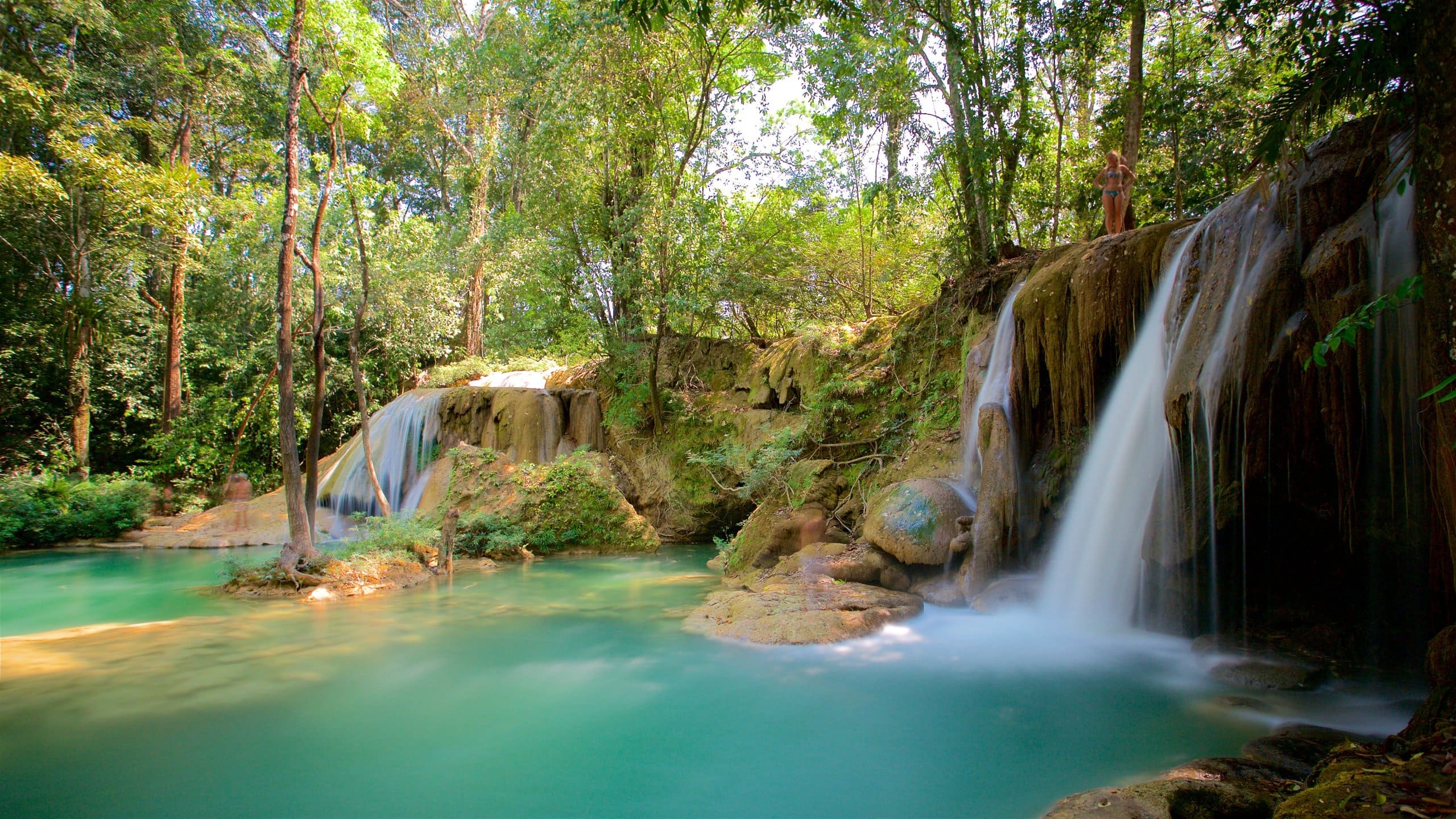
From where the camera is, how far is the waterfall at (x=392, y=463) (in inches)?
611

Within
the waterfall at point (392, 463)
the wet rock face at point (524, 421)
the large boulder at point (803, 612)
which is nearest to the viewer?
the large boulder at point (803, 612)

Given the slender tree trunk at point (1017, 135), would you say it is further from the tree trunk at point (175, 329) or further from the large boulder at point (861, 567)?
the tree trunk at point (175, 329)

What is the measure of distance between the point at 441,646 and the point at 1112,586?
6.26 metres

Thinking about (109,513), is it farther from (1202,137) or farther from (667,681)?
(1202,137)

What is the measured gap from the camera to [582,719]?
481cm

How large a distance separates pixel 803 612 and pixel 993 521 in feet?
7.66

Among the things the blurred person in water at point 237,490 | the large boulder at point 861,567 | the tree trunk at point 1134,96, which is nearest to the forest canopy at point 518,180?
the tree trunk at point 1134,96

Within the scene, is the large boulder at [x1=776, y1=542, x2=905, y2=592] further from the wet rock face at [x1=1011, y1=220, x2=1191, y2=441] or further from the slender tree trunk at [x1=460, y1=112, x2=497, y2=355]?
the slender tree trunk at [x1=460, y1=112, x2=497, y2=355]

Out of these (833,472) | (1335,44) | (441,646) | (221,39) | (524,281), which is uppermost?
(221,39)

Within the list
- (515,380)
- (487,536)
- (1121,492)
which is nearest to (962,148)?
(1121,492)

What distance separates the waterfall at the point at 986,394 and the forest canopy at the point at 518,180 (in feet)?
9.22

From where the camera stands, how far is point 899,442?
10352mm

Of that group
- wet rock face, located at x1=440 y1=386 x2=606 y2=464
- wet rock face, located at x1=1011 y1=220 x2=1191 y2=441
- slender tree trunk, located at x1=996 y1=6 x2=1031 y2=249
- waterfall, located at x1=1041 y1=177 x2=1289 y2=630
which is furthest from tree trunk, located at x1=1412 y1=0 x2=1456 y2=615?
wet rock face, located at x1=440 y1=386 x2=606 y2=464

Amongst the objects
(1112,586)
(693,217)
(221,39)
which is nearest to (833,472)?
(1112,586)
